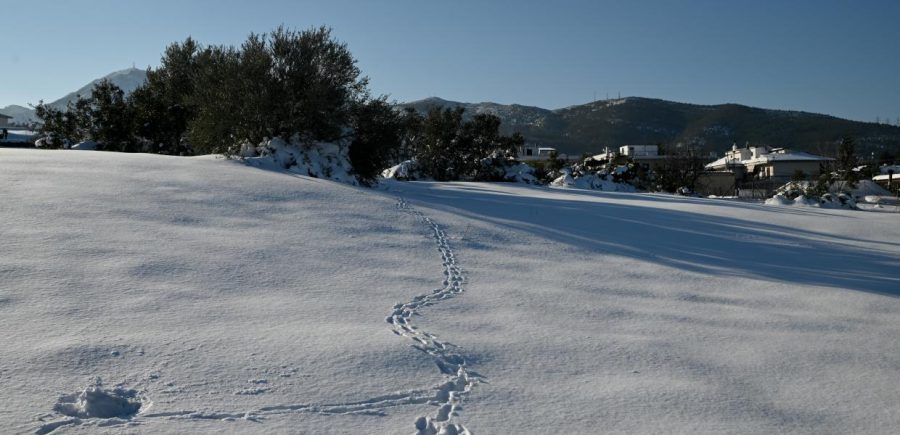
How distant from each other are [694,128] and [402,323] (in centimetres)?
11447

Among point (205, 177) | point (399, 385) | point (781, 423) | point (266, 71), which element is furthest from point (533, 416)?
point (266, 71)

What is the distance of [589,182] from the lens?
102ft

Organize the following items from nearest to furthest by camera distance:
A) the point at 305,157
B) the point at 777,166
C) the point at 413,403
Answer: the point at 413,403, the point at 305,157, the point at 777,166

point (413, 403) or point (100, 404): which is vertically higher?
point (100, 404)

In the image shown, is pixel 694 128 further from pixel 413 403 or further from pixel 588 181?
pixel 413 403

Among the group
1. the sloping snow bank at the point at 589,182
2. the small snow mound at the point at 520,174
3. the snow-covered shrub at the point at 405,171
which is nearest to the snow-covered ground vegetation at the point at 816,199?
the sloping snow bank at the point at 589,182

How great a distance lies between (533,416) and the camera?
3973 mm

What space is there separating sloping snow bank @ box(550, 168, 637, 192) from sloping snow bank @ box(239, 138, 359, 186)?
618 inches

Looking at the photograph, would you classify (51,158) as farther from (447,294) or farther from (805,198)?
(805,198)

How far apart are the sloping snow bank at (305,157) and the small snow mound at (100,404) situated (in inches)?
472

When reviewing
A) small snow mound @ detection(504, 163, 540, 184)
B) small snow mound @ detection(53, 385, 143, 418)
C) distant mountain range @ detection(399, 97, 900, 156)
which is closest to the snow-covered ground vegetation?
small snow mound @ detection(504, 163, 540, 184)

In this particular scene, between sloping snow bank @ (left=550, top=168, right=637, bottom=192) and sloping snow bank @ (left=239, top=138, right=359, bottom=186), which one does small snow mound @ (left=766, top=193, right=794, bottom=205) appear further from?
sloping snow bank @ (left=239, top=138, right=359, bottom=186)

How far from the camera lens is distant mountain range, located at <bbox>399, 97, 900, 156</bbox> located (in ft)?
326

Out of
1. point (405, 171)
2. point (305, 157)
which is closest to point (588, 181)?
point (405, 171)
